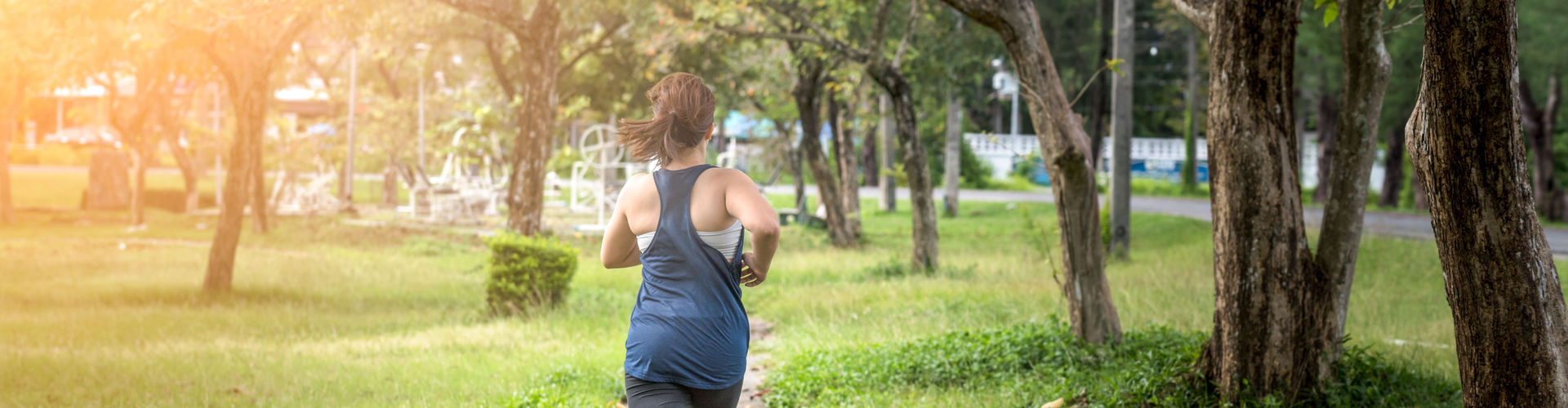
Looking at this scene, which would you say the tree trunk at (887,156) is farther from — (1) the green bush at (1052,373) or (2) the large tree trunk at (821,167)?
(1) the green bush at (1052,373)

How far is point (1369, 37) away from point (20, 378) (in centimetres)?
762

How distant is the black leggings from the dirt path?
199 centimetres

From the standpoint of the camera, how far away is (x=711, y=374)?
3.23 metres

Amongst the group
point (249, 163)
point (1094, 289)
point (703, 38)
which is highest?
point (703, 38)

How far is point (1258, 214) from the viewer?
5.34 m

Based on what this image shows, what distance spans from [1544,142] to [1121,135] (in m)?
13.1

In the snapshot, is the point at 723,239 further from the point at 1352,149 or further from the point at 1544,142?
the point at 1544,142

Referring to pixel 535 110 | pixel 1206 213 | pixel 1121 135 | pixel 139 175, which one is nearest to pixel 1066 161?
pixel 535 110

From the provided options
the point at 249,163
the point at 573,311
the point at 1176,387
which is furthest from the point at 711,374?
the point at 249,163

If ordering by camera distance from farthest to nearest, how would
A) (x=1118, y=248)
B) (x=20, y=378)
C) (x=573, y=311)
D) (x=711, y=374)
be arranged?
1. (x=1118, y=248)
2. (x=573, y=311)
3. (x=20, y=378)
4. (x=711, y=374)

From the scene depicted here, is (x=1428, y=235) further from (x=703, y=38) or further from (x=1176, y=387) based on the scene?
(x=1176, y=387)

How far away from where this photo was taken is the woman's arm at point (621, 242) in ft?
10.9

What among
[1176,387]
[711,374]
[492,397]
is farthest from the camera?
[492,397]

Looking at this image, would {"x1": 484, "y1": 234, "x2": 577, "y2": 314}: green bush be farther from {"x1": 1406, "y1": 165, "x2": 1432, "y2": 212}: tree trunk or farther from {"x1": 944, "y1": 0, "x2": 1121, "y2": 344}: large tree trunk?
{"x1": 1406, "y1": 165, "x2": 1432, "y2": 212}: tree trunk
